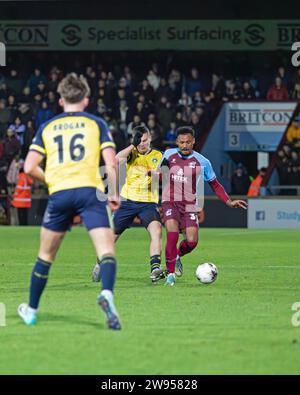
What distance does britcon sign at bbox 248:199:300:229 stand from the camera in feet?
95.8

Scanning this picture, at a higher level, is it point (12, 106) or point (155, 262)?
point (12, 106)

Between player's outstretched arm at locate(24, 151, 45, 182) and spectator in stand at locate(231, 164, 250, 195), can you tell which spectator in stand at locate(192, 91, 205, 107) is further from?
player's outstretched arm at locate(24, 151, 45, 182)

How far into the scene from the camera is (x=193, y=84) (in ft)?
112

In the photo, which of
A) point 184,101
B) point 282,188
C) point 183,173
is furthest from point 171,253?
point 184,101

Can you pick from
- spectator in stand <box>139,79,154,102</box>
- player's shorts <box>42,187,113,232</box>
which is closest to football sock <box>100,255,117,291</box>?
player's shorts <box>42,187,113,232</box>

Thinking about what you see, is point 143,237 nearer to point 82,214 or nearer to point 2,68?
point 2,68

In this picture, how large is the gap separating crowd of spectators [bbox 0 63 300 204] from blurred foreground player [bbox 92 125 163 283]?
51.7 ft

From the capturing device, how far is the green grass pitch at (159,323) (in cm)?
759

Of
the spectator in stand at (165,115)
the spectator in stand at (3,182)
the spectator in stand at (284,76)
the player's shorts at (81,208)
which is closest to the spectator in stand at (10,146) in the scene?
the spectator in stand at (3,182)

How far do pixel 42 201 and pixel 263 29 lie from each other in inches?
394

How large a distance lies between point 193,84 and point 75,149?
2513cm

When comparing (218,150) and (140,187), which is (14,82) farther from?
(140,187)

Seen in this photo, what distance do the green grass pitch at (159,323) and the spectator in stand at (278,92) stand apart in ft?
49.4

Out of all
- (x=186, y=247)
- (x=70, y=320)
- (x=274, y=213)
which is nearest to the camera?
(x=70, y=320)
